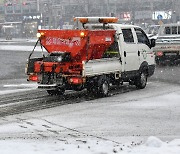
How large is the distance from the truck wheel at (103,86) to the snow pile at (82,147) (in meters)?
5.65

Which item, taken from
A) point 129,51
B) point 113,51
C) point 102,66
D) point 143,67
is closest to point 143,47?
point 143,67

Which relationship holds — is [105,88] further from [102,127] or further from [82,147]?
[82,147]

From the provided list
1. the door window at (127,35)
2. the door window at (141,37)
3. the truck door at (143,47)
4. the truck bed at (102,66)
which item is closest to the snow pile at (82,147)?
the truck bed at (102,66)

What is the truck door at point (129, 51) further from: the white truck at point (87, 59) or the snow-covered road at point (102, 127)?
the snow-covered road at point (102, 127)

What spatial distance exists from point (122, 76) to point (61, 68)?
253 cm

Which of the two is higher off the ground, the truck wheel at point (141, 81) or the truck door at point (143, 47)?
the truck door at point (143, 47)

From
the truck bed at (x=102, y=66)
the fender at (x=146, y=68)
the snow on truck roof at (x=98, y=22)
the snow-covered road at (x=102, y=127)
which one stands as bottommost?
the snow-covered road at (x=102, y=127)

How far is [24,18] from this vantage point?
9775cm

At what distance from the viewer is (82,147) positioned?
8305mm

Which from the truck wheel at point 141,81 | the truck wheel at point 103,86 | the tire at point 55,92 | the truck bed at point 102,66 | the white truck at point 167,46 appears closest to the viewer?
the truck bed at point 102,66

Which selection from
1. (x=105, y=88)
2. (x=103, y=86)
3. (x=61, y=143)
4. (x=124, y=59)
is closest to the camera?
(x=61, y=143)

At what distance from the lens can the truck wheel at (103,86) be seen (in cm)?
1446

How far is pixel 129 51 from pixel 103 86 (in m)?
1.95

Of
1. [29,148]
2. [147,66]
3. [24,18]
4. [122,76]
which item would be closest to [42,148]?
[29,148]
